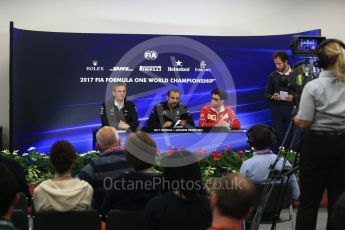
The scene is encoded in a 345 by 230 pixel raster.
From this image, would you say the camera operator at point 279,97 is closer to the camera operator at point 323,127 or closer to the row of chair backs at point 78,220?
the camera operator at point 323,127

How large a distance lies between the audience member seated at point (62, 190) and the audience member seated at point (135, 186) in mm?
148

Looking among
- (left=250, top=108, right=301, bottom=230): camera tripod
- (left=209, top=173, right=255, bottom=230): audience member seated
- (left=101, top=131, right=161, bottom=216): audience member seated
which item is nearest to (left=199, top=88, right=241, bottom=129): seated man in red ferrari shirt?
(left=250, top=108, right=301, bottom=230): camera tripod

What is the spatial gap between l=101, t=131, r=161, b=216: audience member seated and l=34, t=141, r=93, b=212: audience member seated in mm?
Answer: 148

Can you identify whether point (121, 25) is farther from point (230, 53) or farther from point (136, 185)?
point (136, 185)

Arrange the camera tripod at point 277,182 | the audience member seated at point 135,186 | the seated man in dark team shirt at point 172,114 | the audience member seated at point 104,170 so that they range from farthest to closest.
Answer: the seated man in dark team shirt at point 172,114 → the audience member seated at point 104,170 → the camera tripod at point 277,182 → the audience member seated at point 135,186

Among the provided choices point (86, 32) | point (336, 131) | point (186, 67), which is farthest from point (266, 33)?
point (336, 131)

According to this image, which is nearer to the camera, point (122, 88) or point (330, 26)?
point (122, 88)

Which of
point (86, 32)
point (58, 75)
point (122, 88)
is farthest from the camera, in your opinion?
point (86, 32)

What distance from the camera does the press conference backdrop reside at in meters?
8.02

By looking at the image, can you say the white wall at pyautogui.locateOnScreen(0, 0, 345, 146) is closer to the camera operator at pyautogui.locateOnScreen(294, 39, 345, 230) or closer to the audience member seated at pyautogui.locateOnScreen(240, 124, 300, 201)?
the audience member seated at pyautogui.locateOnScreen(240, 124, 300, 201)

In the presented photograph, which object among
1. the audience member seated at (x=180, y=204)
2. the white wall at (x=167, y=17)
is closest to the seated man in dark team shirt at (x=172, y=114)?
the white wall at (x=167, y=17)

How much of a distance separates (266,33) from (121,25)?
95.7 inches

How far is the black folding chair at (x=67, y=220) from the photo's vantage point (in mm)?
3043

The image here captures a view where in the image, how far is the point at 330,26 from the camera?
375 inches
